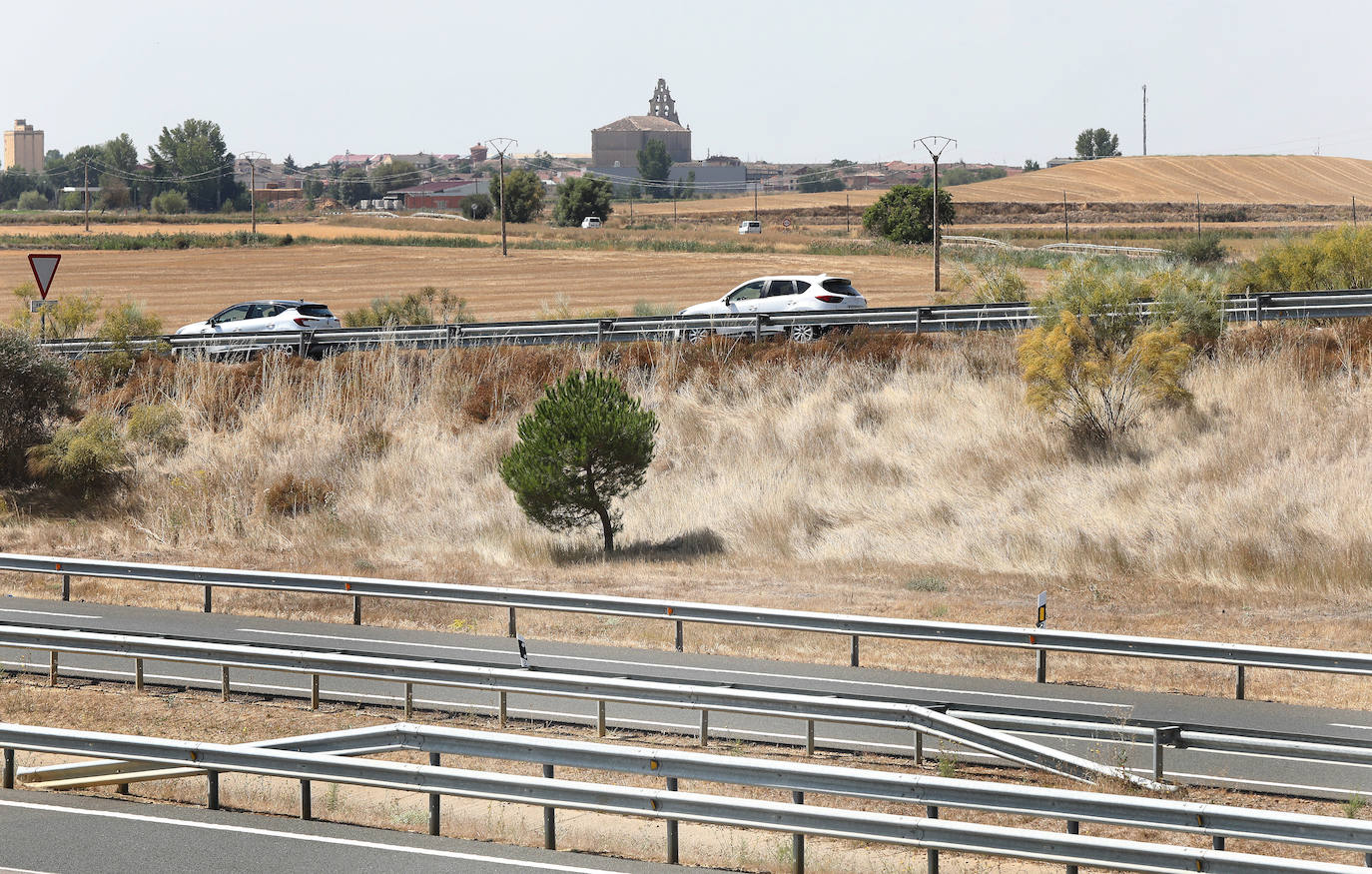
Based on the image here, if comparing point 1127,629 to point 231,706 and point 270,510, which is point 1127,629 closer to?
point 231,706

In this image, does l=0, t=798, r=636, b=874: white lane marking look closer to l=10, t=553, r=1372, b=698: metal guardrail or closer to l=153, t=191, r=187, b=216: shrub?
l=10, t=553, r=1372, b=698: metal guardrail

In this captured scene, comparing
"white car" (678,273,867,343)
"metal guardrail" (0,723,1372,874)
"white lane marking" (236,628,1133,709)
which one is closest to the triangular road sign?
"white lane marking" (236,628,1133,709)

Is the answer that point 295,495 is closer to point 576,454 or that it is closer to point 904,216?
point 576,454

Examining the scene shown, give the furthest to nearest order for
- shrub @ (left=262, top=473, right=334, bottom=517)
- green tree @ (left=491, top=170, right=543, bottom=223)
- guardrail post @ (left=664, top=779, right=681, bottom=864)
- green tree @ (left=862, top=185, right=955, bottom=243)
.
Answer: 1. green tree @ (left=491, top=170, right=543, bottom=223)
2. green tree @ (left=862, top=185, right=955, bottom=243)
3. shrub @ (left=262, top=473, right=334, bottom=517)
4. guardrail post @ (left=664, top=779, right=681, bottom=864)

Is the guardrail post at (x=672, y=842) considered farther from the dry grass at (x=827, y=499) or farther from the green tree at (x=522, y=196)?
the green tree at (x=522, y=196)

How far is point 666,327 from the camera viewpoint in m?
33.2

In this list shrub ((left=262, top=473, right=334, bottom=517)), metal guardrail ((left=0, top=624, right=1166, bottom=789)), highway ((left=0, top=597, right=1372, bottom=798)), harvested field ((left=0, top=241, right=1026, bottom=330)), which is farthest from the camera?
harvested field ((left=0, top=241, right=1026, bottom=330))

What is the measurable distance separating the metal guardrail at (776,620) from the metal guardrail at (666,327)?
14.5 meters

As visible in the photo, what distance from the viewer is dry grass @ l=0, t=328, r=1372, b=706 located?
65.1ft

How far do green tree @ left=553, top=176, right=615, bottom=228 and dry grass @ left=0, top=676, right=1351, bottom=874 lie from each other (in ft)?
336

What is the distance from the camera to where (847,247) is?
80.9 metres

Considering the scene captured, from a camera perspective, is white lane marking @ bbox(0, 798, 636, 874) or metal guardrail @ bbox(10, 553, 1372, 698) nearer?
white lane marking @ bbox(0, 798, 636, 874)

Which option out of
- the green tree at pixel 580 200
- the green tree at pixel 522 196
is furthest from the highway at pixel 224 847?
the green tree at pixel 522 196

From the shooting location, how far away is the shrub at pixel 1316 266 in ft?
120
